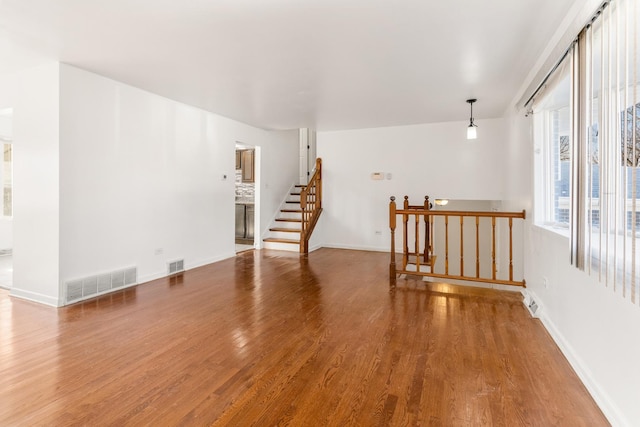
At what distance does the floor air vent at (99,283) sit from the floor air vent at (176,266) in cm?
53

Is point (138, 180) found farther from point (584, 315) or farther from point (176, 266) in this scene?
point (584, 315)

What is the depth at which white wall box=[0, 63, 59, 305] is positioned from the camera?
134 inches

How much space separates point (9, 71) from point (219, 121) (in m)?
2.60

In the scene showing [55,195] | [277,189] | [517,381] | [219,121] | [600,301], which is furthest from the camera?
[277,189]

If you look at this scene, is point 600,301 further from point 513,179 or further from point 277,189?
point 277,189

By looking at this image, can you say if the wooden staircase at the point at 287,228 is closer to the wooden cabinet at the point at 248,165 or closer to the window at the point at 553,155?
the wooden cabinet at the point at 248,165

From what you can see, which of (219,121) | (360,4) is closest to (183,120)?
(219,121)

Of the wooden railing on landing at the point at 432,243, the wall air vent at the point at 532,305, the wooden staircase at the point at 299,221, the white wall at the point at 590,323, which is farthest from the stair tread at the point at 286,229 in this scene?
the white wall at the point at 590,323

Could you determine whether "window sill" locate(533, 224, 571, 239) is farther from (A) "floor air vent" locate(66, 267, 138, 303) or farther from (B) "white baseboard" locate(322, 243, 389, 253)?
(A) "floor air vent" locate(66, 267, 138, 303)

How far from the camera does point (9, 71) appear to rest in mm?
3594

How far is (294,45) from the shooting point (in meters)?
2.93

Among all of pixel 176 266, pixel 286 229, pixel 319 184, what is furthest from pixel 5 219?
pixel 319 184

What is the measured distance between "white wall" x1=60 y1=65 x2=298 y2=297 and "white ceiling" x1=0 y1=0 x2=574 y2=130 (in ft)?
1.17

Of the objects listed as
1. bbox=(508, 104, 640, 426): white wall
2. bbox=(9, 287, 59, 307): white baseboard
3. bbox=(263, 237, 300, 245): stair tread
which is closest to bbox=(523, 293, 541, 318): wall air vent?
bbox=(508, 104, 640, 426): white wall
